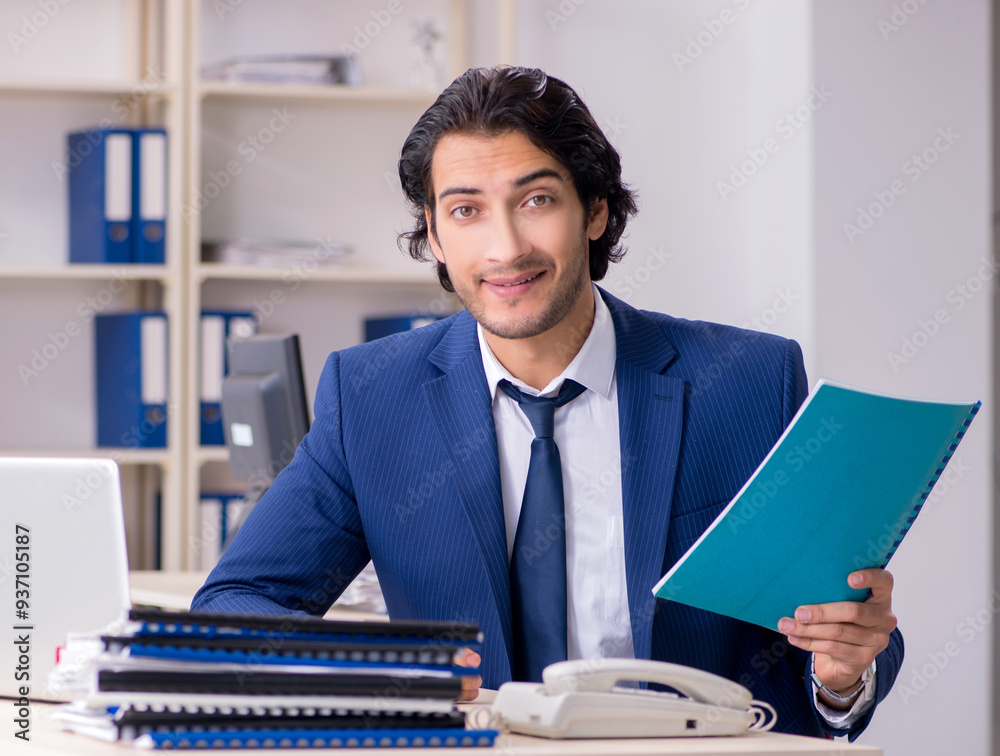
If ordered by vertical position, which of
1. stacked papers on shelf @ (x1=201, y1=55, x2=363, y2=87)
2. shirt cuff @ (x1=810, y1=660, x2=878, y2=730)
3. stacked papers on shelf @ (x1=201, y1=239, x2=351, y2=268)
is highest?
stacked papers on shelf @ (x1=201, y1=55, x2=363, y2=87)

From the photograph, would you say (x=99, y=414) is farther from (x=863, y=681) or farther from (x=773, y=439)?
(x=863, y=681)

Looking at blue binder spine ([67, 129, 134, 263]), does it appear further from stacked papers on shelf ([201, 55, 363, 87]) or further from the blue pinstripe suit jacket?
the blue pinstripe suit jacket

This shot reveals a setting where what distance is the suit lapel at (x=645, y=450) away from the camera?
140cm

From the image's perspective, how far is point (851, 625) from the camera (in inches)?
44.7

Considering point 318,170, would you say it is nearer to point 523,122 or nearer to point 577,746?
point 523,122

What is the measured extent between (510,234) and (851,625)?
0.69m

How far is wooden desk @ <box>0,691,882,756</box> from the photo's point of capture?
0.83 m

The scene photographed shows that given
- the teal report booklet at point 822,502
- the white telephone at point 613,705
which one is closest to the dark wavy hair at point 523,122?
the teal report booklet at point 822,502

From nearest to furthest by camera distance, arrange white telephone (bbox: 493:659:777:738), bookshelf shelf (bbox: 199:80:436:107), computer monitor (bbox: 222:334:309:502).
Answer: white telephone (bbox: 493:659:777:738), computer monitor (bbox: 222:334:309:502), bookshelf shelf (bbox: 199:80:436:107)

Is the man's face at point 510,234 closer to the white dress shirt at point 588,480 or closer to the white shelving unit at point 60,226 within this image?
the white dress shirt at point 588,480

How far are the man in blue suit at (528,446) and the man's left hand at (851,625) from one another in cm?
19

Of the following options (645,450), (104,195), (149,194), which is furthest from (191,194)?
(645,450)

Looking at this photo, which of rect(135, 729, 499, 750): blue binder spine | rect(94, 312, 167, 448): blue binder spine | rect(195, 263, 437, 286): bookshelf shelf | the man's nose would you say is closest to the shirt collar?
the man's nose

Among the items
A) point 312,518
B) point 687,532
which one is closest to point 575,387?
point 687,532
